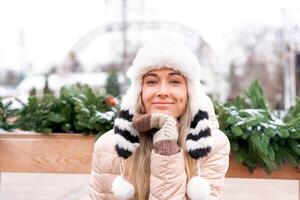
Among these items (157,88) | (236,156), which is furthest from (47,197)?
Result: (157,88)

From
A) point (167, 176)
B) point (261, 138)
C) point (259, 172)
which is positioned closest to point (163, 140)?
point (167, 176)

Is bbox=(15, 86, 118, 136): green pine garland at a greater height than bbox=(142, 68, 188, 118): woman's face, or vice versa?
bbox=(142, 68, 188, 118): woman's face

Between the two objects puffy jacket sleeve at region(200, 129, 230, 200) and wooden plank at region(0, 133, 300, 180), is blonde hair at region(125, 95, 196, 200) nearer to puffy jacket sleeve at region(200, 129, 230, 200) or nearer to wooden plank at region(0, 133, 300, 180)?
puffy jacket sleeve at region(200, 129, 230, 200)

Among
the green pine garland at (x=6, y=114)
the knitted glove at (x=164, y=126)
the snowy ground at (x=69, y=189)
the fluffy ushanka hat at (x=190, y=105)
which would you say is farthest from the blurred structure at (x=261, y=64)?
the knitted glove at (x=164, y=126)

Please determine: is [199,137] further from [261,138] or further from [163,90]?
[261,138]

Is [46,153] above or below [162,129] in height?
below

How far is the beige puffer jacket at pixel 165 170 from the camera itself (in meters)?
1.92

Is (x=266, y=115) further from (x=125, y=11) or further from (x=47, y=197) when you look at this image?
(x=125, y=11)

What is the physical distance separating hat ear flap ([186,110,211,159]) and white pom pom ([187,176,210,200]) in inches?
4.1

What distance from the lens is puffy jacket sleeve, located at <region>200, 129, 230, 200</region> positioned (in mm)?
2045

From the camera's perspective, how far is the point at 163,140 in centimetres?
194

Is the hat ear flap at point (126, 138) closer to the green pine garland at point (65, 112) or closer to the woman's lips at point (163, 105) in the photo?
the woman's lips at point (163, 105)

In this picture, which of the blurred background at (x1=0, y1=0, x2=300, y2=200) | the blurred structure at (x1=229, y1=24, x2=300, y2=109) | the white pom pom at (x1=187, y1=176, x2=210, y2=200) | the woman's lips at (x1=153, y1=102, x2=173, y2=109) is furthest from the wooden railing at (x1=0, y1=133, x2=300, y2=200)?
the blurred structure at (x1=229, y1=24, x2=300, y2=109)

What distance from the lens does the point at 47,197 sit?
5.76 metres
